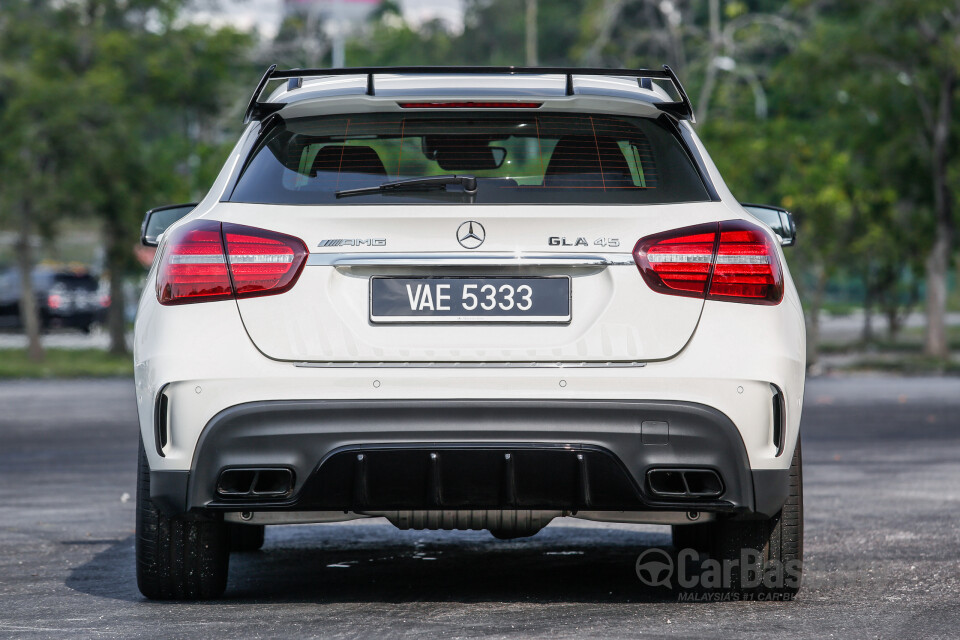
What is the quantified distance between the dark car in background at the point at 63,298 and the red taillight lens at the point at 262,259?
37.7 meters

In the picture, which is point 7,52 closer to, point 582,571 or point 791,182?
point 791,182

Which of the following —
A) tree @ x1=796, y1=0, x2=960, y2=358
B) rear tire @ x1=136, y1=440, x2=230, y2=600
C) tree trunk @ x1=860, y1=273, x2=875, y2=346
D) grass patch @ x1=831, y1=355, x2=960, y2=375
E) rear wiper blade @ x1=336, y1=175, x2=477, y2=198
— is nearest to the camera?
rear wiper blade @ x1=336, y1=175, x2=477, y2=198

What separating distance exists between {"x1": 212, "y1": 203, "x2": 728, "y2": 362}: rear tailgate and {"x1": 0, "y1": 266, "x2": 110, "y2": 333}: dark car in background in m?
37.8

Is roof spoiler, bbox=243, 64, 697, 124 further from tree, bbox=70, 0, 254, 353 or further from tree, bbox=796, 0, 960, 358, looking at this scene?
tree, bbox=70, 0, 254, 353

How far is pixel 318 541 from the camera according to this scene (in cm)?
750

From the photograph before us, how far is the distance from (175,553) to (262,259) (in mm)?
1163

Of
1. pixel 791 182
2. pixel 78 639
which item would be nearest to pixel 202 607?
pixel 78 639

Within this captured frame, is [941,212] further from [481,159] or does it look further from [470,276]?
[470,276]

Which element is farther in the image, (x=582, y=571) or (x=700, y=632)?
(x=582, y=571)

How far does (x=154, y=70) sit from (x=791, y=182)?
1150 centimetres

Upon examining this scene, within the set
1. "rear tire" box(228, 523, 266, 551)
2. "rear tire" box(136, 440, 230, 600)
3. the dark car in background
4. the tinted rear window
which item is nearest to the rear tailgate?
"rear tire" box(136, 440, 230, 600)

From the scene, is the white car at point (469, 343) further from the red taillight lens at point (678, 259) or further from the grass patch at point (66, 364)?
the grass patch at point (66, 364)

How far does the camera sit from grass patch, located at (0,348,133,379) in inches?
967

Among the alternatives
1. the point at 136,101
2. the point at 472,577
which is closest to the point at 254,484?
the point at 472,577
